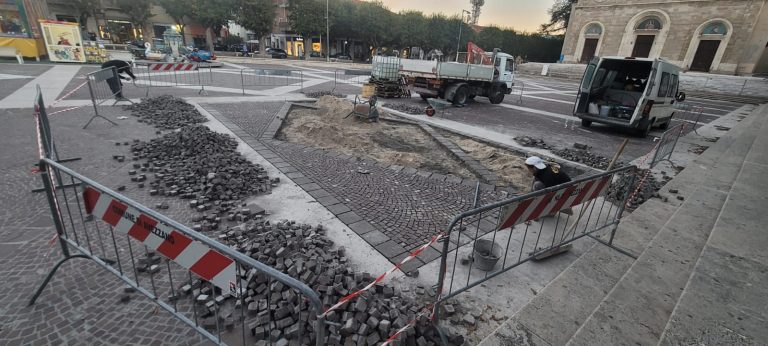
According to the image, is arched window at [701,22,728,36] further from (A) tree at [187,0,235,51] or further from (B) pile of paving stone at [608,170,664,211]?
(A) tree at [187,0,235,51]

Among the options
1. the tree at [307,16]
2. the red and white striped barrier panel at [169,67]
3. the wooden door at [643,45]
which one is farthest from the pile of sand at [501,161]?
the tree at [307,16]

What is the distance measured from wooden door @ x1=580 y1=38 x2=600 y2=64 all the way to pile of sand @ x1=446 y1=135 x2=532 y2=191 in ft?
138

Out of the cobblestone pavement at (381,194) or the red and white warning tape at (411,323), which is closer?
the red and white warning tape at (411,323)

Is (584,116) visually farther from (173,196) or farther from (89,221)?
(89,221)

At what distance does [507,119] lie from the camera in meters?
13.3

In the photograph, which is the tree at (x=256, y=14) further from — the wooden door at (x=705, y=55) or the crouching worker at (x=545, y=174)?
the wooden door at (x=705, y=55)

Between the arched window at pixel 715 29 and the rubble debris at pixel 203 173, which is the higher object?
the arched window at pixel 715 29

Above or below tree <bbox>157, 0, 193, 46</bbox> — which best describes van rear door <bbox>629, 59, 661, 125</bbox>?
below

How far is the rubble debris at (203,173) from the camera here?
15.0 ft

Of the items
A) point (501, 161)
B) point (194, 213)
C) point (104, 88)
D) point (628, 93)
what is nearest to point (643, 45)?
point (628, 93)

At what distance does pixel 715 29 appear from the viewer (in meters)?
33.5

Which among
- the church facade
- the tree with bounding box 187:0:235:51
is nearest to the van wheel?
the church facade

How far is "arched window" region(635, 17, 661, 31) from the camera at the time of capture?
36656 mm

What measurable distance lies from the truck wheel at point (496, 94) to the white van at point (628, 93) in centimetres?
499
